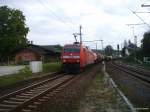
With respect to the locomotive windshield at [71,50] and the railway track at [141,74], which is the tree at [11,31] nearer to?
the railway track at [141,74]

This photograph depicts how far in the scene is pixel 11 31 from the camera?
306 feet

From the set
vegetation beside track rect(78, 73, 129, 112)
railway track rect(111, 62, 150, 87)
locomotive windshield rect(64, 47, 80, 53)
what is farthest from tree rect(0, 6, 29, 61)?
vegetation beside track rect(78, 73, 129, 112)

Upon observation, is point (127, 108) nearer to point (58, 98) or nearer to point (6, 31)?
point (58, 98)

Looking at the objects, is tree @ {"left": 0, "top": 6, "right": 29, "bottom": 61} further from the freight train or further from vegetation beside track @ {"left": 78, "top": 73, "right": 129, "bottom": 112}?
vegetation beside track @ {"left": 78, "top": 73, "right": 129, "bottom": 112}

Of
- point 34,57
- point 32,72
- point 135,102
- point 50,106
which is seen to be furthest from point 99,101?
point 34,57

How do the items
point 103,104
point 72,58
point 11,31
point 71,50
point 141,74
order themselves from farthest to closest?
point 11,31 → point 71,50 → point 141,74 → point 72,58 → point 103,104

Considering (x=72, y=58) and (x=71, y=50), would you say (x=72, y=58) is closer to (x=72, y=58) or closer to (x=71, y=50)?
(x=72, y=58)

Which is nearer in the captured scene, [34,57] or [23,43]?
[34,57]

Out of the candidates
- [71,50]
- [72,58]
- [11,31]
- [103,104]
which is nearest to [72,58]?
[72,58]

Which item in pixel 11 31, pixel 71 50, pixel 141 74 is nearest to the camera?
pixel 141 74

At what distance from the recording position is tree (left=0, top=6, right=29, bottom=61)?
90.1 metres

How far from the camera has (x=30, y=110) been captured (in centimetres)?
1140

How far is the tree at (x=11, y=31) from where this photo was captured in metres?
90.1

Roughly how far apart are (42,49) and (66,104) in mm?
70064
